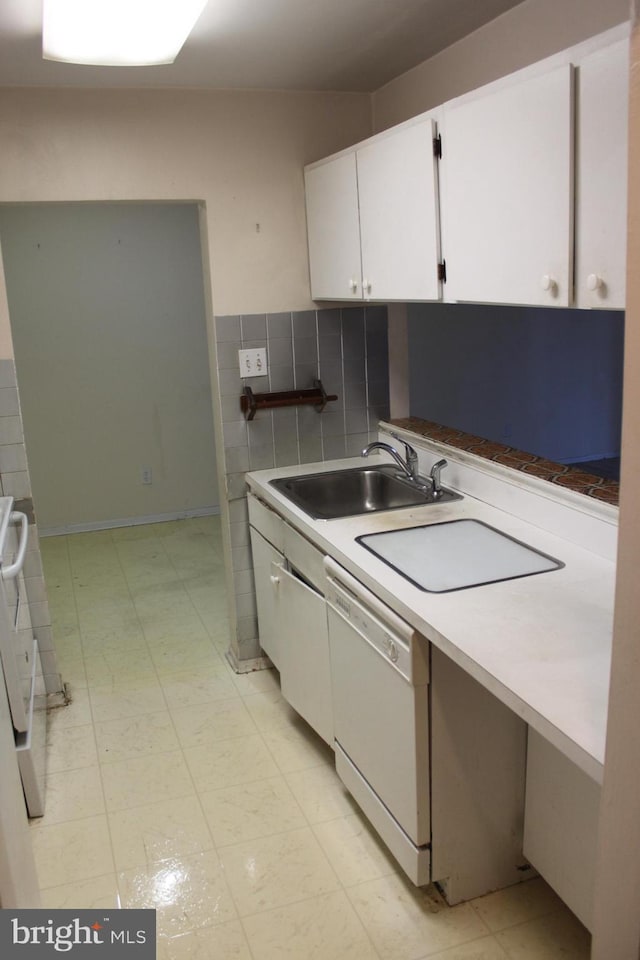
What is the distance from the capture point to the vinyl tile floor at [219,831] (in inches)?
78.5

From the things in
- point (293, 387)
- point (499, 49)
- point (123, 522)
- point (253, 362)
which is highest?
point (499, 49)

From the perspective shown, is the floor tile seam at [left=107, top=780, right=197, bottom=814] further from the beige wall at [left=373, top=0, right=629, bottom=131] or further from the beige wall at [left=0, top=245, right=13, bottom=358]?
the beige wall at [left=373, top=0, right=629, bottom=131]

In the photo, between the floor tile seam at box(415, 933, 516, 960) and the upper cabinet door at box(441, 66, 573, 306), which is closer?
the upper cabinet door at box(441, 66, 573, 306)

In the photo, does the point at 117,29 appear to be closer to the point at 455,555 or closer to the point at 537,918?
the point at 455,555

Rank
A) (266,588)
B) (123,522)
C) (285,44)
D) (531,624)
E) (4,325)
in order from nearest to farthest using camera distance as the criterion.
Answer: (531,624)
(285,44)
(4,325)
(266,588)
(123,522)

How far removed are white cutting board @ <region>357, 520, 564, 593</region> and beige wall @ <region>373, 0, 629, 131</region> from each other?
133 centimetres

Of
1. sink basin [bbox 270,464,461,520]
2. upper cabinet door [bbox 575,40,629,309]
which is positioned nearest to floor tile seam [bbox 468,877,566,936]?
sink basin [bbox 270,464,461,520]

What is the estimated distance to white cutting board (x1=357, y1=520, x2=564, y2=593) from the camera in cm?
203

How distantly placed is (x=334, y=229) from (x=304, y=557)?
4.01 feet

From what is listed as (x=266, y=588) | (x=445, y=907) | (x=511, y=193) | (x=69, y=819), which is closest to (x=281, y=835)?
(x=445, y=907)

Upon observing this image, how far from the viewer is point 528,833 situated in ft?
6.62

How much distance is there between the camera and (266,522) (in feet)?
9.82

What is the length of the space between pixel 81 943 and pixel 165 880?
0.54 metres

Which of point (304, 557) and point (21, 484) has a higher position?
point (21, 484)
